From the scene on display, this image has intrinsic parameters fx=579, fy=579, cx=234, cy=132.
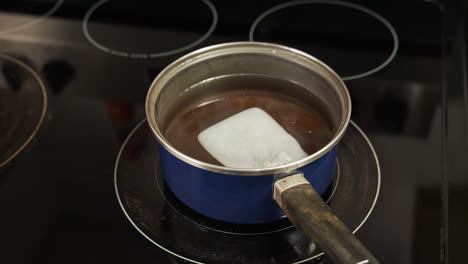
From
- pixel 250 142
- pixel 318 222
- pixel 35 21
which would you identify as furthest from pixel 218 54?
pixel 35 21

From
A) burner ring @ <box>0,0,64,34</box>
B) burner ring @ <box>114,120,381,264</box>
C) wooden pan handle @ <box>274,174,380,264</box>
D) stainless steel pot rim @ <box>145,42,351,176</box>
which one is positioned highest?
stainless steel pot rim @ <box>145,42,351,176</box>

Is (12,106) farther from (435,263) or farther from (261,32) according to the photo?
(435,263)

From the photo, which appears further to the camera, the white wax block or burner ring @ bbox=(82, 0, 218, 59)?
burner ring @ bbox=(82, 0, 218, 59)

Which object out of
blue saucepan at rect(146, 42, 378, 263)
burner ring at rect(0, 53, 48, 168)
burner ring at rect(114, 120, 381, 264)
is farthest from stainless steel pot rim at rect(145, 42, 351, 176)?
burner ring at rect(0, 53, 48, 168)

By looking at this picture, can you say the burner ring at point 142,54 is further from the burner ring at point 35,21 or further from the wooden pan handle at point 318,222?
the wooden pan handle at point 318,222

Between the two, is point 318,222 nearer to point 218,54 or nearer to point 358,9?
point 218,54

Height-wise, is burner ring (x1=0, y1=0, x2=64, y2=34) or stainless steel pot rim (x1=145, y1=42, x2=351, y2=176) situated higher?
stainless steel pot rim (x1=145, y1=42, x2=351, y2=176)

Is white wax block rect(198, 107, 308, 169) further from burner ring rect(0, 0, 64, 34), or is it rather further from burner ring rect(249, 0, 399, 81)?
burner ring rect(0, 0, 64, 34)
